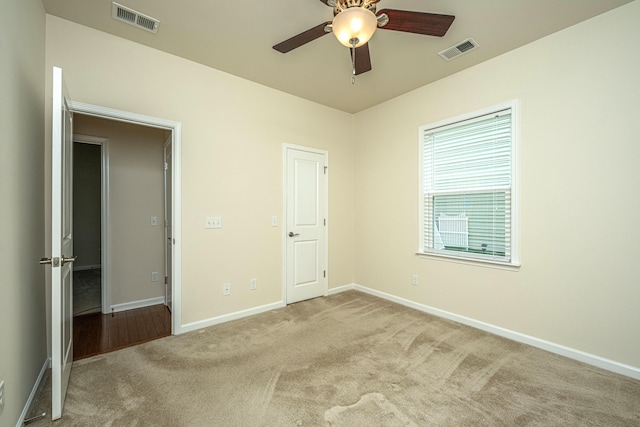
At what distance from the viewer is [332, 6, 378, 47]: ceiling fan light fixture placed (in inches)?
62.5

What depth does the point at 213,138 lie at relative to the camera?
10.1 feet

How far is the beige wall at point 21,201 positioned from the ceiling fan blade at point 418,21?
211cm

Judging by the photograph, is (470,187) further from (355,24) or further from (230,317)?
(230,317)

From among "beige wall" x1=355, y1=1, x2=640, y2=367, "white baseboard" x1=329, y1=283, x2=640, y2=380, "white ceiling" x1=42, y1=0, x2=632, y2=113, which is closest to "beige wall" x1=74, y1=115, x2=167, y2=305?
"white ceiling" x1=42, y1=0, x2=632, y2=113

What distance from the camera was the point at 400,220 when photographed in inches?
147

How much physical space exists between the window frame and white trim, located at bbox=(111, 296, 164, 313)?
140 inches

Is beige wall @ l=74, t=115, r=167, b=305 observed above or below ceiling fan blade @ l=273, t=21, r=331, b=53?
below

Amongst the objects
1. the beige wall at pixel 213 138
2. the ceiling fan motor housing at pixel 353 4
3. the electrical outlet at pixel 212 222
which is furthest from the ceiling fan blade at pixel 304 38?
the electrical outlet at pixel 212 222

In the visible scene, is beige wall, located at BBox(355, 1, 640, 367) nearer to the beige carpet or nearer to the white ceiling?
the white ceiling

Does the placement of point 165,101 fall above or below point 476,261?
above

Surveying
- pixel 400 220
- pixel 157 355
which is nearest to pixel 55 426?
pixel 157 355

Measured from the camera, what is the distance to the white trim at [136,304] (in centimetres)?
349

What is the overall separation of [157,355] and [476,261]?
3.23 meters

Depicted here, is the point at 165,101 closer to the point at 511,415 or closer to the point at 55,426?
the point at 55,426
